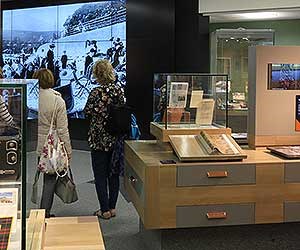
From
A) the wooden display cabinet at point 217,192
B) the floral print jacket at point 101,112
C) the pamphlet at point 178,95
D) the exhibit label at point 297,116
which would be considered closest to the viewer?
the wooden display cabinet at point 217,192

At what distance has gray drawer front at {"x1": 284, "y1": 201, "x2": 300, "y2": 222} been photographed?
3.22m

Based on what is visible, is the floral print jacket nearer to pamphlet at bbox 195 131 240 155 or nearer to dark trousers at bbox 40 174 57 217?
dark trousers at bbox 40 174 57 217

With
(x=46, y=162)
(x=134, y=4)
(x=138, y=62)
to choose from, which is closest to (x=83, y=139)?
(x=138, y=62)

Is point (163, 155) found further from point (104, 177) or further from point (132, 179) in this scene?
point (104, 177)

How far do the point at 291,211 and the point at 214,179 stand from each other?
0.59m

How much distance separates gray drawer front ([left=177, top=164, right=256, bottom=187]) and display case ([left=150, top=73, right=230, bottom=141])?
0.52 m

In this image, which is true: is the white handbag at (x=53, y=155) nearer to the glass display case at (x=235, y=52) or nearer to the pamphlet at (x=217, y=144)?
the pamphlet at (x=217, y=144)

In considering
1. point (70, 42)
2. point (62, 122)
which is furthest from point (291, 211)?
point (70, 42)

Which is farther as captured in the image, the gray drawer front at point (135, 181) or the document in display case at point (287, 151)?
the document in display case at point (287, 151)

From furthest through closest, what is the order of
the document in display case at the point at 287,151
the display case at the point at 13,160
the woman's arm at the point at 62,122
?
the woman's arm at the point at 62,122
the document in display case at the point at 287,151
the display case at the point at 13,160

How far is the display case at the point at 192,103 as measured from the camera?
11.9 ft

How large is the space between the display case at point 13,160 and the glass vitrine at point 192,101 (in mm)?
2112

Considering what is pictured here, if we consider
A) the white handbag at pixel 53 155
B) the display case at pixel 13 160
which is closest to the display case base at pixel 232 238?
the white handbag at pixel 53 155

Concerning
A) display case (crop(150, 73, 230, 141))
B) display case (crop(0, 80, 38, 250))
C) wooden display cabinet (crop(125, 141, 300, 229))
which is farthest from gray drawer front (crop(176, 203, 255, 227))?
display case (crop(0, 80, 38, 250))
